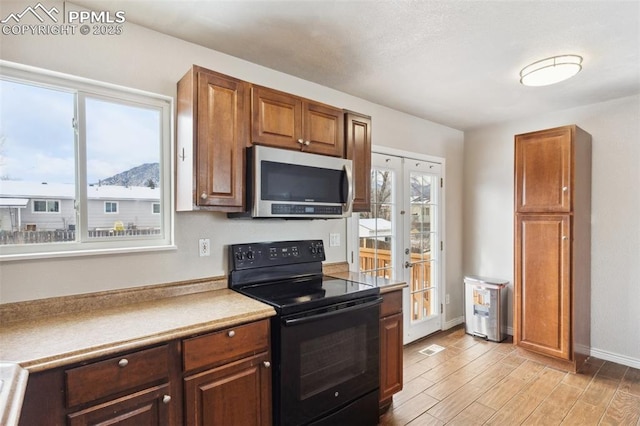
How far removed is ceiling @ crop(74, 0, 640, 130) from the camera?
Answer: 173 cm

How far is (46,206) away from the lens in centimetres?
174

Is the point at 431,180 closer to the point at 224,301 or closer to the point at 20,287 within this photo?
the point at 224,301

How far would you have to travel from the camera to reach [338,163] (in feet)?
7.80

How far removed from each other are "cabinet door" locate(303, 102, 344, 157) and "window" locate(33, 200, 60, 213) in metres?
1.44

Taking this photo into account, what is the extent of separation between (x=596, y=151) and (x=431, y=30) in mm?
2443

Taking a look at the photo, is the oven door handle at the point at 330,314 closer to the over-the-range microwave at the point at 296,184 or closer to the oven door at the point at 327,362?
the oven door at the point at 327,362

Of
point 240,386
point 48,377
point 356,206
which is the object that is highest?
point 356,206

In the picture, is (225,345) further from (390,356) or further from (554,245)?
(554,245)

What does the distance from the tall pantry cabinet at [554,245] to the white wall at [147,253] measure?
1.86 metres

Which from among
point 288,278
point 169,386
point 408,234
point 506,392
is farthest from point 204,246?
point 506,392

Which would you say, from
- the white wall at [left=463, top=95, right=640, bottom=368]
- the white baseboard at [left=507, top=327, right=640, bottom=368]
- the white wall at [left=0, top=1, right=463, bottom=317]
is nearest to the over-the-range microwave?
the white wall at [left=0, top=1, right=463, bottom=317]

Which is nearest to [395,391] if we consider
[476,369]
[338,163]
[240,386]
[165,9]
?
[476,369]

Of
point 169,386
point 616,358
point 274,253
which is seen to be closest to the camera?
point 169,386

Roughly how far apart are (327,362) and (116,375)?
1065 mm
